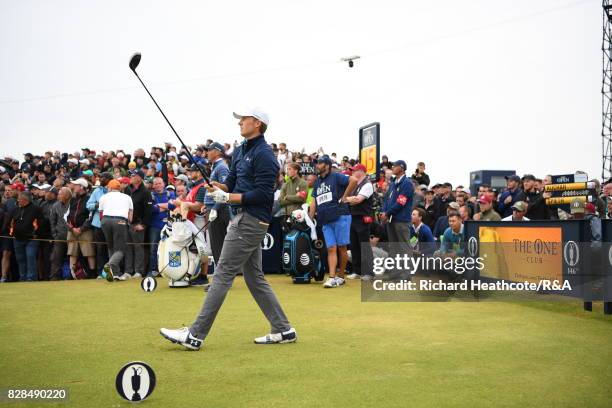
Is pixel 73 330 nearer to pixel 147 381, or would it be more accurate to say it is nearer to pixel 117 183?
pixel 147 381

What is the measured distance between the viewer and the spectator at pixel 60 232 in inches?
711

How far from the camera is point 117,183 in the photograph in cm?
1628

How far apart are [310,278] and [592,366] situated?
868cm

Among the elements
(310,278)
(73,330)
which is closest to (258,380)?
(73,330)

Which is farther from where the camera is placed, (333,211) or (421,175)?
(421,175)

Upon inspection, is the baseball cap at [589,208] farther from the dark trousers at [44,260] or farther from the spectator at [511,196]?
the dark trousers at [44,260]

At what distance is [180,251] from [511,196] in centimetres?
718

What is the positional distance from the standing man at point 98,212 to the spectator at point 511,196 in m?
9.00

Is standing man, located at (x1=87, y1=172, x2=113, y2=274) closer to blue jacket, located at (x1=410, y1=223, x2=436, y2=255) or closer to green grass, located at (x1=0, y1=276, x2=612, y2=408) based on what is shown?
green grass, located at (x1=0, y1=276, x2=612, y2=408)

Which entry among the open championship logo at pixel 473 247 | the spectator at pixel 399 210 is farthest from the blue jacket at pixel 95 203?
the open championship logo at pixel 473 247

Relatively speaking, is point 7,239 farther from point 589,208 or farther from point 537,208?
point 589,208

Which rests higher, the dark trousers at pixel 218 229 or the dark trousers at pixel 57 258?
the dark trousers at pixel 218 229

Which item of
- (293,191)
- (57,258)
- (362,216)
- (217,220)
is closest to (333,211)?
(362,216)

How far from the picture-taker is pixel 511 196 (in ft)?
52.3
